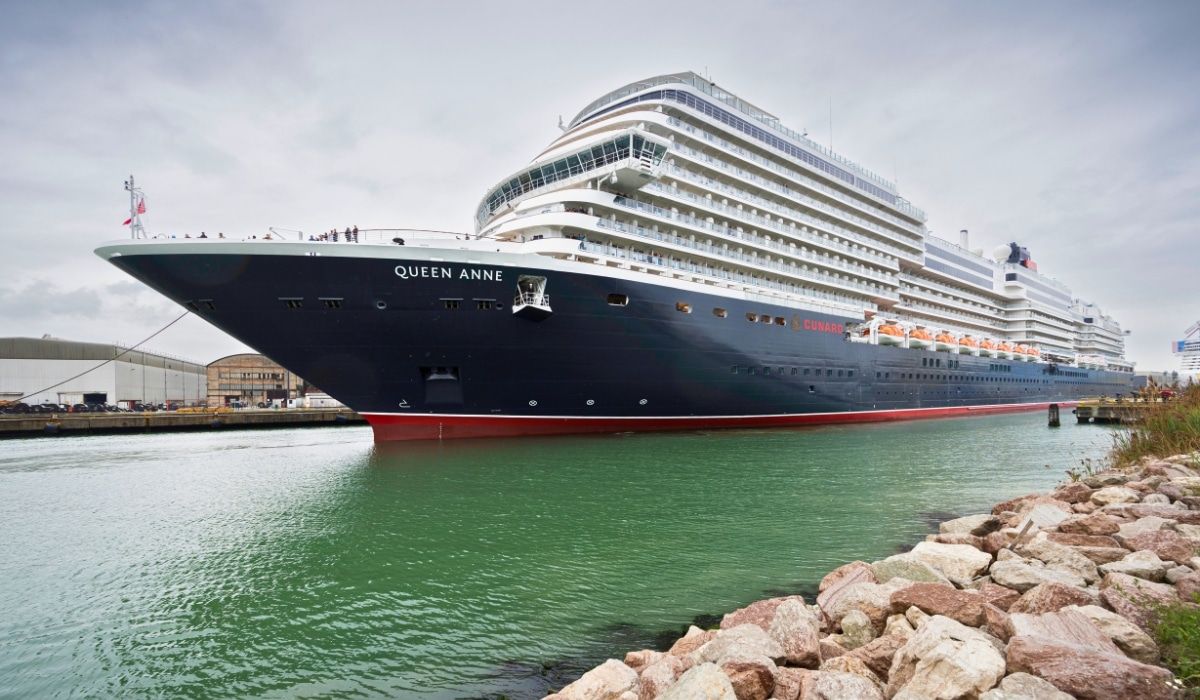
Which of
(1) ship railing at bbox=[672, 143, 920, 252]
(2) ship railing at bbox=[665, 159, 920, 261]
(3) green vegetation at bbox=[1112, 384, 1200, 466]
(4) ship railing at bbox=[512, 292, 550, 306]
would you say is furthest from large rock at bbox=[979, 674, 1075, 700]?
(1) ship railing at bbox=[672, 143, 920, 252]

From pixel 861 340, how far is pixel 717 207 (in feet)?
39.0

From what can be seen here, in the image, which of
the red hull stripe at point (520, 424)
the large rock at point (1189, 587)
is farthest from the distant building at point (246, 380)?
the large rock at point (1189, 587)

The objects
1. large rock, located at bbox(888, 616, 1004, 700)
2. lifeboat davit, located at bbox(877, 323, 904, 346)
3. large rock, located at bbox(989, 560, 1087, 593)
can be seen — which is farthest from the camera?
lifeboat davit, located at bbox(877, 323, 904, 346)

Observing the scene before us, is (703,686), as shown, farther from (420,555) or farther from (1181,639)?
(420,555)

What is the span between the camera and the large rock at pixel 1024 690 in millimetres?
3090

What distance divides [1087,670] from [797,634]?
1.79 m

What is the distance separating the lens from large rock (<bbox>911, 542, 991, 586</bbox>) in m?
5.77

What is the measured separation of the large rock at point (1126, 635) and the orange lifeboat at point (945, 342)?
37327 millimetres

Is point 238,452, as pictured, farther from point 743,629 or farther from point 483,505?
point 743,629

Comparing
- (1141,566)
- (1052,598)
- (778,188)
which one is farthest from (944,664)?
(778,188)

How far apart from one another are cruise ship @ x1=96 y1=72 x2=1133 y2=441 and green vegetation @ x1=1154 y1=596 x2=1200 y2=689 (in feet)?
53.9

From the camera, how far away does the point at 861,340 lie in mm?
30844

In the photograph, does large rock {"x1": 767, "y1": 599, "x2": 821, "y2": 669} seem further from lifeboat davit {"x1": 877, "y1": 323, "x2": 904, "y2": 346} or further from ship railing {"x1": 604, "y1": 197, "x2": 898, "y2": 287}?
lifeboat davit {"x1": 877, "y1": 323, "x2": 904, "y2": 346}

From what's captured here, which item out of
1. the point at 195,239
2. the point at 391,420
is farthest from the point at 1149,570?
the point at 195,239
